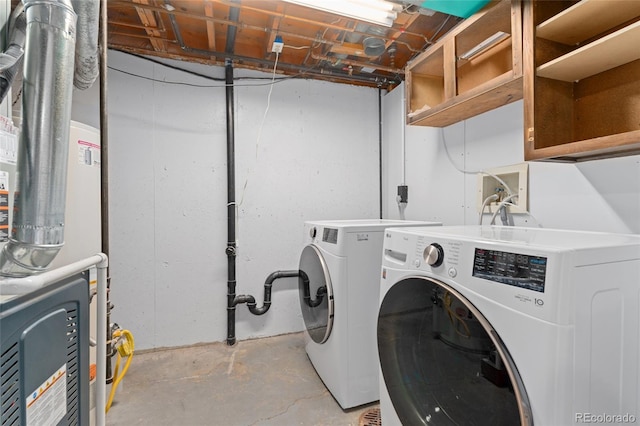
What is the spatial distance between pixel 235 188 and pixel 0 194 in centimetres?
168

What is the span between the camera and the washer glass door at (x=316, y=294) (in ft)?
5.32

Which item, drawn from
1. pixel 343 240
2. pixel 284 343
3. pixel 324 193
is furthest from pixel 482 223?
pixel 284 343

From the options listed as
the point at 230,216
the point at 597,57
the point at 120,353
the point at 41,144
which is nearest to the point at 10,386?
the point at 41,144

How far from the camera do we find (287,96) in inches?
97.7

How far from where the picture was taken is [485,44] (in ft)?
5.21

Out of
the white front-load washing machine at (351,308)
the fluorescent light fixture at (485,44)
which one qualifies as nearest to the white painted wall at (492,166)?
the fluorescent light fixture at (485,44)

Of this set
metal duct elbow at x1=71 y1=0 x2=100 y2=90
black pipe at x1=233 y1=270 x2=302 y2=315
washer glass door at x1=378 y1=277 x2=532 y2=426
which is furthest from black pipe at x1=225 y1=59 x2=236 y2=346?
washer glass door at x1=378 y1=277 x2=532 y2=426

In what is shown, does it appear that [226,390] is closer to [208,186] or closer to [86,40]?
[208,186]

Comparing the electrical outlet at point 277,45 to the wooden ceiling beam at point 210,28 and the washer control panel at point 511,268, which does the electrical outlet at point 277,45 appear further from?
the washer control panel at point 511,268

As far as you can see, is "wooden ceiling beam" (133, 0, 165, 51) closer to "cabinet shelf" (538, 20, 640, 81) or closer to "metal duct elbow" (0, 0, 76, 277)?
"metal duct elbow" (0, 0, 76, 277)

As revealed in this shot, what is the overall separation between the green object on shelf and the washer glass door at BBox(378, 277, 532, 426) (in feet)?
4.05

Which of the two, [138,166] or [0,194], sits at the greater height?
[138,166]

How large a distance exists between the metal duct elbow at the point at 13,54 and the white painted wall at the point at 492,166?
1.90 meters

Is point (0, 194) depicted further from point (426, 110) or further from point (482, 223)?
point (482, 223)
